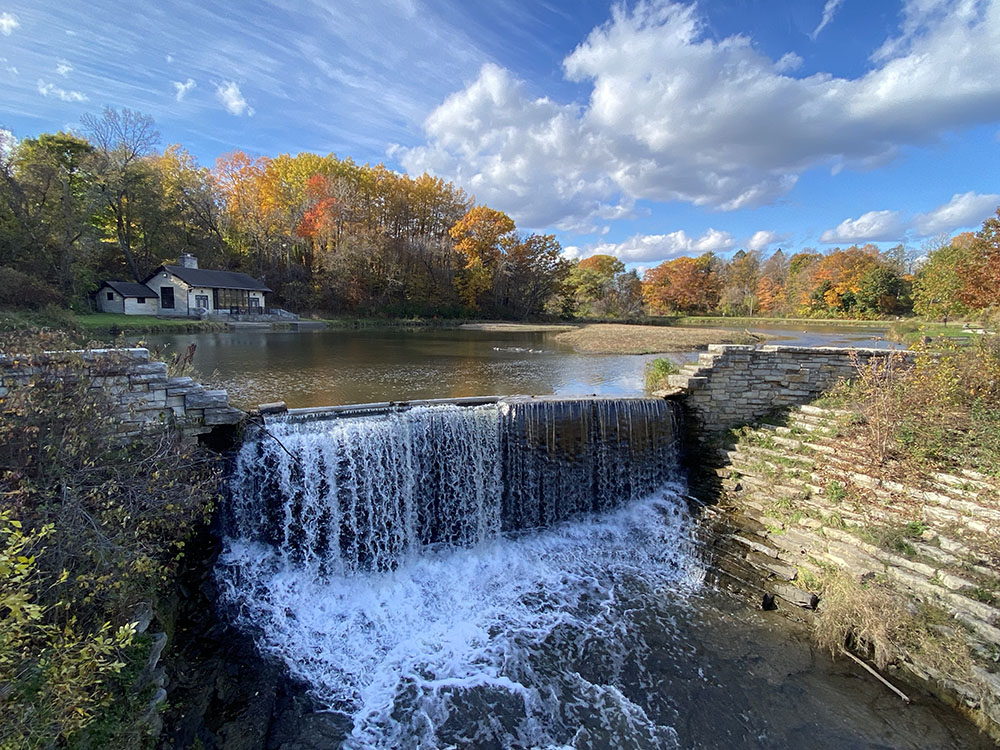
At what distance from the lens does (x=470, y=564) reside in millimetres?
7102

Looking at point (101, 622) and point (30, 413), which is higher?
point (30, 413)

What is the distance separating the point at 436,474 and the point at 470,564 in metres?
1.48

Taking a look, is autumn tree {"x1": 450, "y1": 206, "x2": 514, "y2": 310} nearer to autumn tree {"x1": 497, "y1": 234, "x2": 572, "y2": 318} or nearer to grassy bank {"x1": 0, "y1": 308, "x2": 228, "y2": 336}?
autumn tree {"x1": 497, "y1": 234, "x2": 572, "y2": 318}

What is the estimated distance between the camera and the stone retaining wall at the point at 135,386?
5.15 meters

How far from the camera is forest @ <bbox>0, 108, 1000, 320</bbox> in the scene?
2370 centimetres

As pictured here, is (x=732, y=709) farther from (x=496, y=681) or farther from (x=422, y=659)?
(x=422, y=659)

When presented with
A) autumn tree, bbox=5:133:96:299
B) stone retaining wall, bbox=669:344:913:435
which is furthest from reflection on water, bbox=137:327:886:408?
autumn tree, bbox=5:133:96:299

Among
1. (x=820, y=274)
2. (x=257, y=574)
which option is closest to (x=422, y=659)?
(x=257, y=574)

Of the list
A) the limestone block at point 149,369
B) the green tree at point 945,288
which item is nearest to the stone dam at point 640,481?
the limestone block at point 149,369

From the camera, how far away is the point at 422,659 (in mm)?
5277

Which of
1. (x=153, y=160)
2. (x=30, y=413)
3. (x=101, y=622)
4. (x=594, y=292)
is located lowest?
(x=101, y=622)

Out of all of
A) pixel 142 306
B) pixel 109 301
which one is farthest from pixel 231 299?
pixel 109 301

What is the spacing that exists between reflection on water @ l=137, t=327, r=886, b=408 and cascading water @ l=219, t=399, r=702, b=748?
3.14 metres

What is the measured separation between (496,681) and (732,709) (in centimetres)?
237
